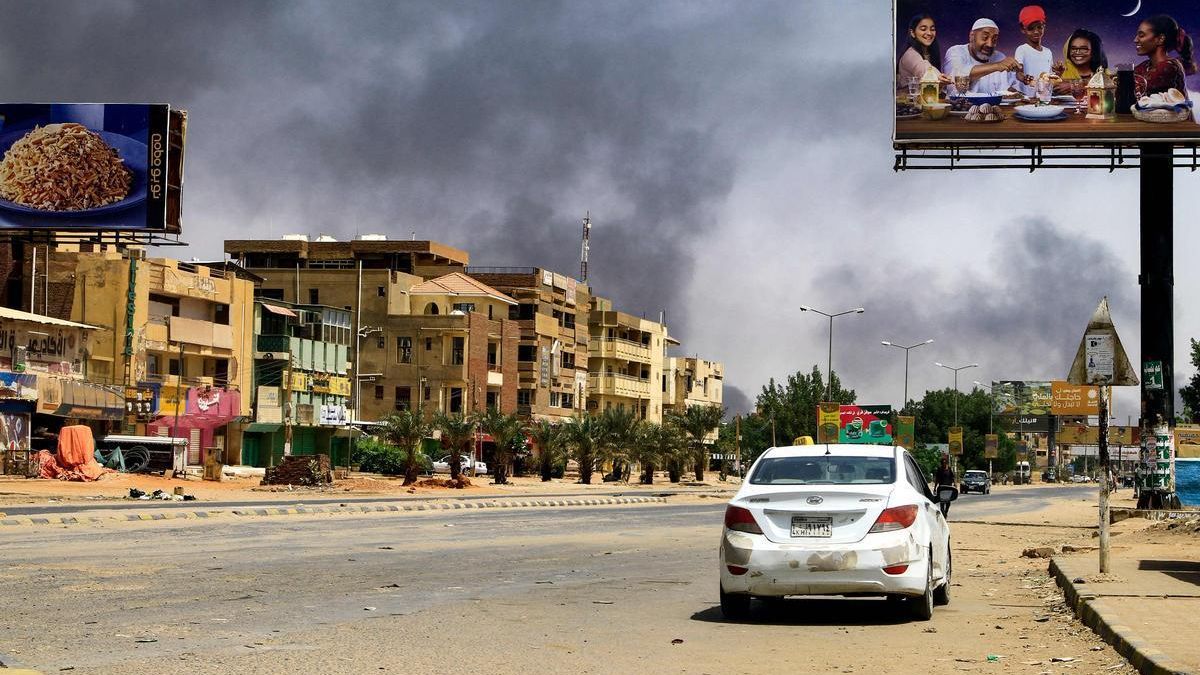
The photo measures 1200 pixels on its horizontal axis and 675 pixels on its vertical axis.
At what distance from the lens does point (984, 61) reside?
4284cm

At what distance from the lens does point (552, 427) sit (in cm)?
8369

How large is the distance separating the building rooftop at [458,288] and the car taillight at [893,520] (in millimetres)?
88834

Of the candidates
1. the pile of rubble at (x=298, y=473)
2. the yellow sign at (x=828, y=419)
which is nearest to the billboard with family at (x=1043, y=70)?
the yellow sign at (x=828, y=419)

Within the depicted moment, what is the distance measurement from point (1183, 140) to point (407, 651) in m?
35.5

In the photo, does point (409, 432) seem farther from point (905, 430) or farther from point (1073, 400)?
point (1073, 400)

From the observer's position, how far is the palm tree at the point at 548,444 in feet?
270

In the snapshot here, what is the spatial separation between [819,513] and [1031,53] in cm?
3227

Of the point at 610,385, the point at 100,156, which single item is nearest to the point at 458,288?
the point at 610,385

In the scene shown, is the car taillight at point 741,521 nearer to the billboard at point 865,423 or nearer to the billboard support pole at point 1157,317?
the billboard support pole at point 1157,317

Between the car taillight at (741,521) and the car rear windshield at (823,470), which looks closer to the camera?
the car taillight at (741,521)

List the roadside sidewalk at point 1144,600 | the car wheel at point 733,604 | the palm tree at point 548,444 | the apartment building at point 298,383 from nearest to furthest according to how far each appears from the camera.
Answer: the roadside sidewalk at point 1144,600, the car wheel at point 733,604, the apartment building at point 298,383, the palm tree at point 548,444

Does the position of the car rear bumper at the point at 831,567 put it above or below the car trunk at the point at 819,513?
below

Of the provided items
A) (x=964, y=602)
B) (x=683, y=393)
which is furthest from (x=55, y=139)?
(x=683, y=393)

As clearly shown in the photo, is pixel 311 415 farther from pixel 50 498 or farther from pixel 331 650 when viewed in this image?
pixel 331 650
